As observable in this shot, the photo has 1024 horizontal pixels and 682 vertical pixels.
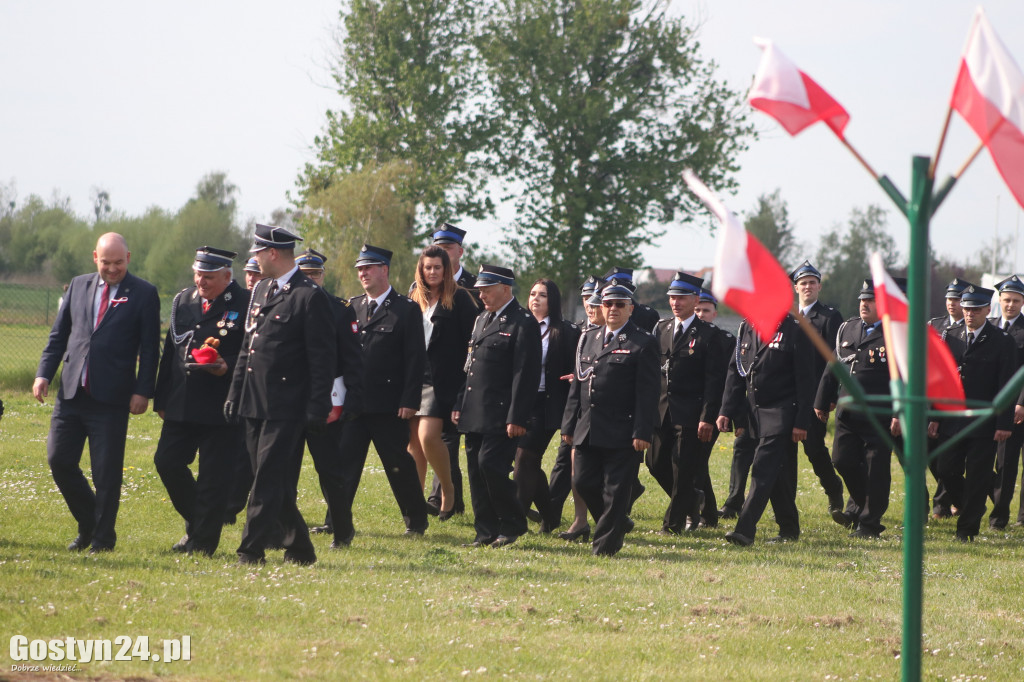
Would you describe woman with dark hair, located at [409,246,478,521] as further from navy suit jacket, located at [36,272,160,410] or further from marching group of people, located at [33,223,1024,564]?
navy suit jacket, located at [36,272,160,410]

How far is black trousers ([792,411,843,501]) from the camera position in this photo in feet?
37.2

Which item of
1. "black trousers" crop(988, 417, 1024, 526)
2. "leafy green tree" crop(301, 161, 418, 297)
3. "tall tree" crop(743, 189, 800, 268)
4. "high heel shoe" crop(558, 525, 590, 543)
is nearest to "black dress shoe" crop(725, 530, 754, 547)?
"high heel shoe" crop(558, 525, 590, 543)

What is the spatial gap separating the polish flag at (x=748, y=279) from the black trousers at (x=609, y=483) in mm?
5342

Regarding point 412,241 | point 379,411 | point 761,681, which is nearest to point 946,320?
point 379,411

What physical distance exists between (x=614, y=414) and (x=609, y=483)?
20.1 inches

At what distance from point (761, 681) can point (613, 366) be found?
3782mm

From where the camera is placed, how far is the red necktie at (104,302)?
26.6 feet

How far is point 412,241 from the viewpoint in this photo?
132ft

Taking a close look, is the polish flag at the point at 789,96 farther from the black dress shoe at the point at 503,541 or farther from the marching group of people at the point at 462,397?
the black dress shoe at the point at 503,541

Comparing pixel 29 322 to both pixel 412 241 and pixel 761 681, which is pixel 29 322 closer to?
pixel 412 241

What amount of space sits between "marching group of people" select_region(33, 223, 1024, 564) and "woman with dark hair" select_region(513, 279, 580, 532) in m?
0.02

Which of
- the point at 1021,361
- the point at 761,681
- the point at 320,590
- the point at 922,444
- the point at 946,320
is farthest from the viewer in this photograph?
the point at 946,320

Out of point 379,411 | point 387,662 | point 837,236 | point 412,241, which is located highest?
point 837,236

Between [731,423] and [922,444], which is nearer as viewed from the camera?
[922,444]
